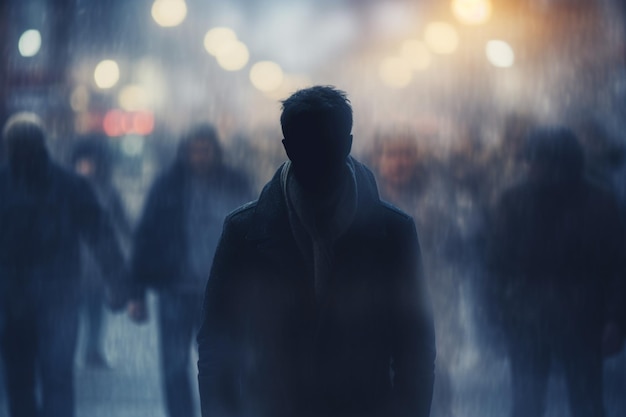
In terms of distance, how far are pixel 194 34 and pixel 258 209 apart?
549cm

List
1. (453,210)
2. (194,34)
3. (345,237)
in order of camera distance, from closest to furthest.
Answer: (345,237), (453,210), (194,34)

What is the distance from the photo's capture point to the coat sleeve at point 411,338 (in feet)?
7.44

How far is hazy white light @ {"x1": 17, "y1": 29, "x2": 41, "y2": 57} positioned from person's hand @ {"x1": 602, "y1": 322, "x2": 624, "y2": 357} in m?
A: 4.19

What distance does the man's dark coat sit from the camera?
223 centimetres

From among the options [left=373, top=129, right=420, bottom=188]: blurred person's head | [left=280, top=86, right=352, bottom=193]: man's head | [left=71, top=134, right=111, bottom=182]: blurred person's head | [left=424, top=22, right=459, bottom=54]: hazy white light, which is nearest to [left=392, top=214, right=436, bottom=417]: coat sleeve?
[left=280, top=86, right=352, bottom=193]: man's head

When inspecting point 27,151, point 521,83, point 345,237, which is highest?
point 521,83

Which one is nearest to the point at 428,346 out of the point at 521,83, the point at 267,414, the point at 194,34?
the point at 267,414

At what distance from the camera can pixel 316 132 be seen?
2111 mm

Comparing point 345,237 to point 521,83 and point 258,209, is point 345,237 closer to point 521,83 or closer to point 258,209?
point 258,209

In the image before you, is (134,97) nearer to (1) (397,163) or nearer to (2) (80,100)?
(2) (80,100)

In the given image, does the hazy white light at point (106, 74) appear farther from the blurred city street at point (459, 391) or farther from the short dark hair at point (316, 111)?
Answer: the short dark hair at point (316, 111)

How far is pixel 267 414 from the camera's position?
7.46ft

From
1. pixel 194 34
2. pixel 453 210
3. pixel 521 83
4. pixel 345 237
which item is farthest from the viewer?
pixel 194 34

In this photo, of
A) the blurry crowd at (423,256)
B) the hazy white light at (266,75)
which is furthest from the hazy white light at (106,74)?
the blurry crowd at (423,256)
